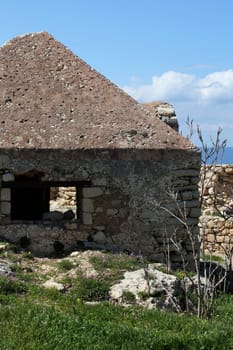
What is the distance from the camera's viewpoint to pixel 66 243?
997cm

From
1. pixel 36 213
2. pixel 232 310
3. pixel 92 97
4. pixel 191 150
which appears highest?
pixel 92 97

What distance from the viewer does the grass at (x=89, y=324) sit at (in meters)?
6.15

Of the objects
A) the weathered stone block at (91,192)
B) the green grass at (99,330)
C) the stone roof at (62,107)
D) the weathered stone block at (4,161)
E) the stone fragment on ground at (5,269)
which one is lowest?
the green grass at (99,330)

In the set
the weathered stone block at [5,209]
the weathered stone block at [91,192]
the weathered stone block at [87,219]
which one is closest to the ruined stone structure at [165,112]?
the weathered stone block at [91,192]

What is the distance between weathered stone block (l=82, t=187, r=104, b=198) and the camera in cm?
998

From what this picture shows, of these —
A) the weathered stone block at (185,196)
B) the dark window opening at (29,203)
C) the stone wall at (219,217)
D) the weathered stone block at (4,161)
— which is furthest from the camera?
the stone wall at (219,217)

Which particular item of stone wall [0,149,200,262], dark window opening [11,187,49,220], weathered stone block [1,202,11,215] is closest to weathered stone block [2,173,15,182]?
stone wall [0,149,200,262]

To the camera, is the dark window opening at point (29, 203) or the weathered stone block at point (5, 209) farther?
the dark window opening at point (29, 203)

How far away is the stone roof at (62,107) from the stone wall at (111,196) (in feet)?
0.63

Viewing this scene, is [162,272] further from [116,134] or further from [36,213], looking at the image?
[36,213]

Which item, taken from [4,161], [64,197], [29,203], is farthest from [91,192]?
[64,197]

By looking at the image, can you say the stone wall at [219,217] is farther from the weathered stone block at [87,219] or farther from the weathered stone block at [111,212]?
the weathered stone block at [87,219]

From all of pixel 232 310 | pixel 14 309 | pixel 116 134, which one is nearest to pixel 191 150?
pixel 116 134

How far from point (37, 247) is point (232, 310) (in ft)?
10.1
